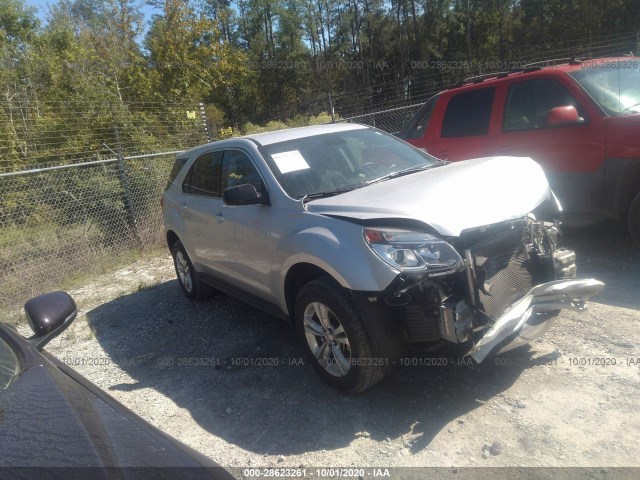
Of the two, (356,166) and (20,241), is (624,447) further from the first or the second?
(20,241)

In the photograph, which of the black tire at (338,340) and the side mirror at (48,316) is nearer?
the side mirror at (48,316)

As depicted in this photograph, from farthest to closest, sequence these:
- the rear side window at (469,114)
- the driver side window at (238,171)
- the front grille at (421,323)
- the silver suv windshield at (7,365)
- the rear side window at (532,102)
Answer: the rear side window at (469,114), the rear side window at (532,102), the driver side window at (238,171), the front grille at (421,323), the silver suv windshield at (7,365)

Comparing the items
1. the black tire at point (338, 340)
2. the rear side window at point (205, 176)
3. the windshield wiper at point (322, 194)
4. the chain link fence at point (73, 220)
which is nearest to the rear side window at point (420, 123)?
the rear side window at point (205, 176)

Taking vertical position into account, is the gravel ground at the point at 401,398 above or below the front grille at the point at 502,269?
below

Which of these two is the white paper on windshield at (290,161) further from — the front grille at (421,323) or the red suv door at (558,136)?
the red suv door at (558,136)

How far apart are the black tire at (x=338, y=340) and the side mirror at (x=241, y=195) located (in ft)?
2.90

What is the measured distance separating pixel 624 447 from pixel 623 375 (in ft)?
2.61

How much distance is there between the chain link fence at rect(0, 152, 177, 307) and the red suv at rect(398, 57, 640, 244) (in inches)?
215

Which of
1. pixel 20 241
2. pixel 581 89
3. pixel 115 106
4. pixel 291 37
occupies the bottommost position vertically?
pixel 20 241

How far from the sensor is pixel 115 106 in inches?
462

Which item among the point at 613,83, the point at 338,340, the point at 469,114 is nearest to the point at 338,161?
the point at 338,340

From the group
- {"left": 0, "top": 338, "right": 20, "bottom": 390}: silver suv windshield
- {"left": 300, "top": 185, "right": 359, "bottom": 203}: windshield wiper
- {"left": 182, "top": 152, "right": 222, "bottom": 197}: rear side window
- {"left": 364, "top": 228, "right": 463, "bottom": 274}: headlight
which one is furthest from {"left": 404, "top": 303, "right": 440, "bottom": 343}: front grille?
{"left": 182, "top": 152, "right": 222, "bottom": 197}: rear side window

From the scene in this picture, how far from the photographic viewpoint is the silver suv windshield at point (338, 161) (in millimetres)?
4172

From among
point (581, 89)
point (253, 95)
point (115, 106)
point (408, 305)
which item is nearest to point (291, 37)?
point (253, 95)
